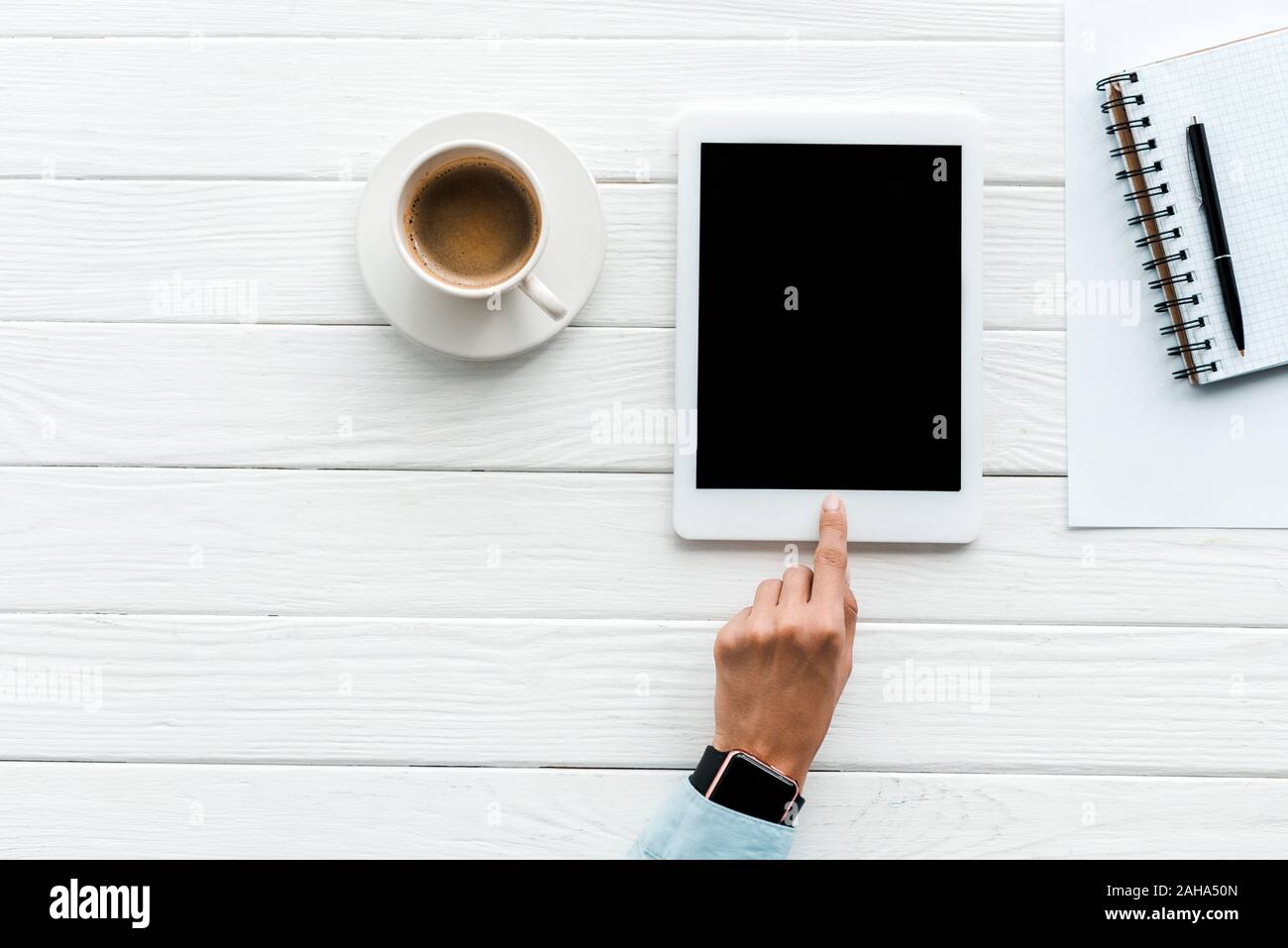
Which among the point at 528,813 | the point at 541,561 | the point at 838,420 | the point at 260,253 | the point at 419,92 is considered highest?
the point at 419,92

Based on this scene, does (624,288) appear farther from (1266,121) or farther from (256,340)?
(1266,121)

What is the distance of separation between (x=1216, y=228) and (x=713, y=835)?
599 mm

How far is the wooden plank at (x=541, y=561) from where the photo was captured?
32.6 inches

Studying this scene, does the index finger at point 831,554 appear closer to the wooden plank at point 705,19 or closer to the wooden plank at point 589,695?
the wooden plank at point 589,695

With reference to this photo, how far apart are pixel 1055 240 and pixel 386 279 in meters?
0.52

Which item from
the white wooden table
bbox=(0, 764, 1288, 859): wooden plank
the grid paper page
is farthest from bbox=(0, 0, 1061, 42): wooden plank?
bbox=(0, 764, 1288, 859): wooden plank

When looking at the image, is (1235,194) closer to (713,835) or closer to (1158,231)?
(1158,231)

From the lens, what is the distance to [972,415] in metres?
0.82

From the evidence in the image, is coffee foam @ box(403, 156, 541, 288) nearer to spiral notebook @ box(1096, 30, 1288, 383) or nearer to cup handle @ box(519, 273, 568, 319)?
cup handle @ box(519, 273, 568, 319)

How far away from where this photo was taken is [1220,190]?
0.82 m

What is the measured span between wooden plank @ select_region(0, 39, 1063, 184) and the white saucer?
0.03 m

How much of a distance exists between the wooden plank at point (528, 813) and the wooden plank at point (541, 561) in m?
0.13

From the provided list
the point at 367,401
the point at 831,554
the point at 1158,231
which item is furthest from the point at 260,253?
the point at 1158,231

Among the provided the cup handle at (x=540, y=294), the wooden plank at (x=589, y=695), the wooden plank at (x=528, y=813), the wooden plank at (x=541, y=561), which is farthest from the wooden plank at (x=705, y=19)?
the wooden plank at (x=528, y=813)
